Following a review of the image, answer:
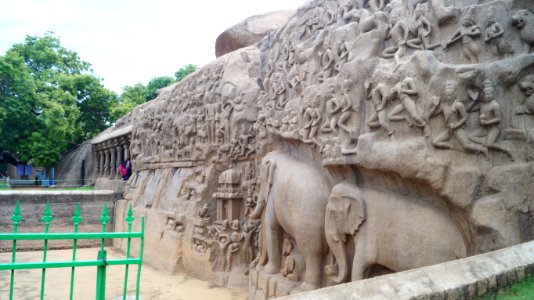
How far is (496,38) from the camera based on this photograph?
461 cm

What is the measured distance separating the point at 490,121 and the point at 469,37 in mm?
1072

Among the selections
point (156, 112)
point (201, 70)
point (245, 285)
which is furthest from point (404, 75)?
point (156, 112)

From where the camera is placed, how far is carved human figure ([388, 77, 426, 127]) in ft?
15.1

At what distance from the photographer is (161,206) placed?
469 inches

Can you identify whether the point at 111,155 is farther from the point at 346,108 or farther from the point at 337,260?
the point at 346,108

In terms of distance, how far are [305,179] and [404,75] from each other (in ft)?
7.73

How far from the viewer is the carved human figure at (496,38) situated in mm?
4566

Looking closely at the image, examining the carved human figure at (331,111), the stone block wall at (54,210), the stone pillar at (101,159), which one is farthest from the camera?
the stone pillar at (101,159)

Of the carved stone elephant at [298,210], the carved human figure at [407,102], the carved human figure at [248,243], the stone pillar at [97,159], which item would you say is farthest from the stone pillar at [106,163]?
the carved human figure at [407,102]

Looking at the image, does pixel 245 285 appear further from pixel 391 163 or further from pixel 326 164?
pixel 391 163

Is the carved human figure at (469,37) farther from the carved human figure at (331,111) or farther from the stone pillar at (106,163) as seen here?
the stone pillar at (106,163)

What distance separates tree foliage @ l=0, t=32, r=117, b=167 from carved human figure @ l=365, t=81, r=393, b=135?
21477mm

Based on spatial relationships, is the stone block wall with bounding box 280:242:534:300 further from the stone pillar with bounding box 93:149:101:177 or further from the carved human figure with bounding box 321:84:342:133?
the stone pillar with bounding box 93:149:101:177

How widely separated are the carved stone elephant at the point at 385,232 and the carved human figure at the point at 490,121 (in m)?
0.91
